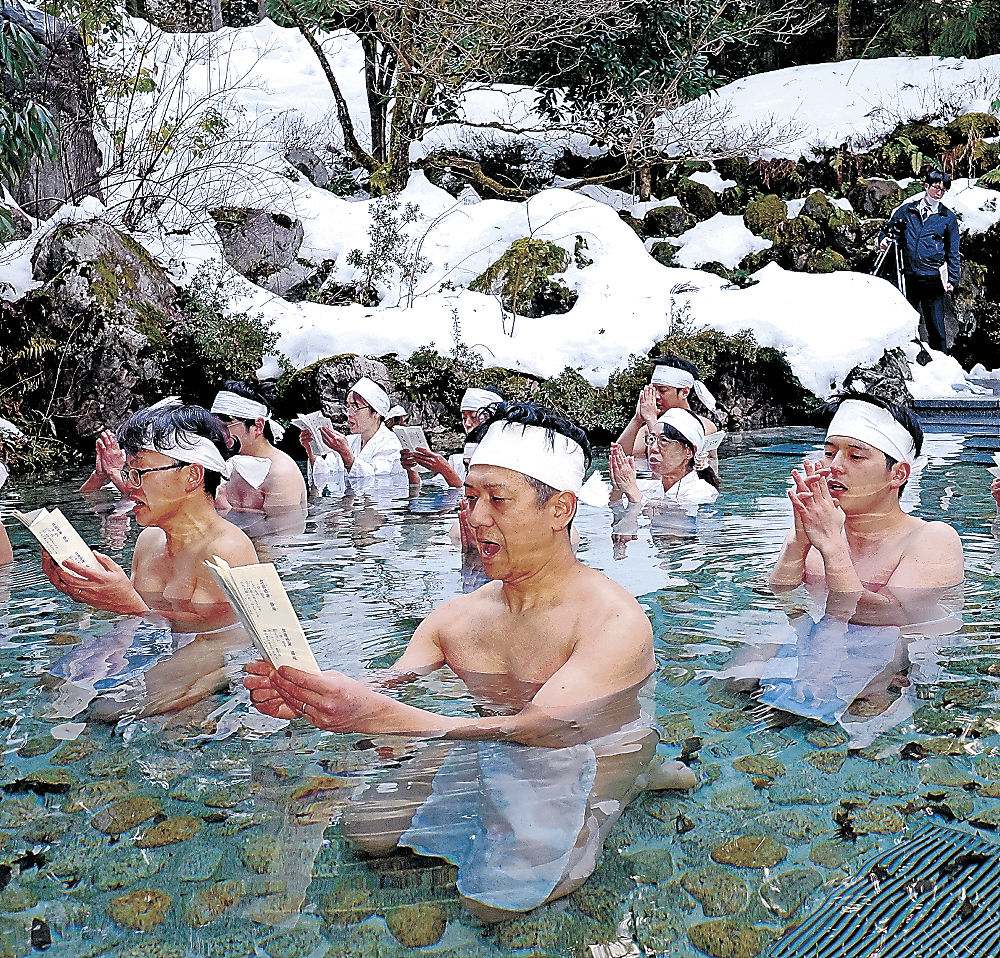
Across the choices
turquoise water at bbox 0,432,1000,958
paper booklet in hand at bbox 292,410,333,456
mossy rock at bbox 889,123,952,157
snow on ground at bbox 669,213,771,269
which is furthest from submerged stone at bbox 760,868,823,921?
mossy rock at bbox 889,123,952,157

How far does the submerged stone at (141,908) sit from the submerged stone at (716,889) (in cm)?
132

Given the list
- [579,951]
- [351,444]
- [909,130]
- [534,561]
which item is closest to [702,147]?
[909,130]

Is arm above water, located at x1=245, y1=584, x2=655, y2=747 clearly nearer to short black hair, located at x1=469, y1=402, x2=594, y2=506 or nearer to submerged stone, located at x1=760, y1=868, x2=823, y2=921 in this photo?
short black hair, located at x1=469, y1=402, x2=594, y2=506

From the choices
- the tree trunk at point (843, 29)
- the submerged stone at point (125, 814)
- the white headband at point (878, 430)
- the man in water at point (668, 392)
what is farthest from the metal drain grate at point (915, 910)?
the tree trunk at point (843, 29)

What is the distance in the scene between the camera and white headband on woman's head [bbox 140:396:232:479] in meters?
4.41

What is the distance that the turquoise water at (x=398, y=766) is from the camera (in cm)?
249

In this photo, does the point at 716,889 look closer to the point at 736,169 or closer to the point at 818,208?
the point at 818,208

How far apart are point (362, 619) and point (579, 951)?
307cm

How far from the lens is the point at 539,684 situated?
3.51 metres

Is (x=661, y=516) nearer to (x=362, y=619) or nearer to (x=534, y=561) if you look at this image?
(x=362, y=619)

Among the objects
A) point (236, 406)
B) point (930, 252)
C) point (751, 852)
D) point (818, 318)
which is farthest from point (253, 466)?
point (930, 252)

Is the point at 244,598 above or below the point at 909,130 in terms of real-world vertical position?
below

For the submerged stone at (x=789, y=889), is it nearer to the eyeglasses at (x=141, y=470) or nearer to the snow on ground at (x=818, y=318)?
the eyeglasses at (x=141, y=470)

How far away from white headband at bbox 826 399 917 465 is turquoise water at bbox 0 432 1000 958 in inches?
32.0
